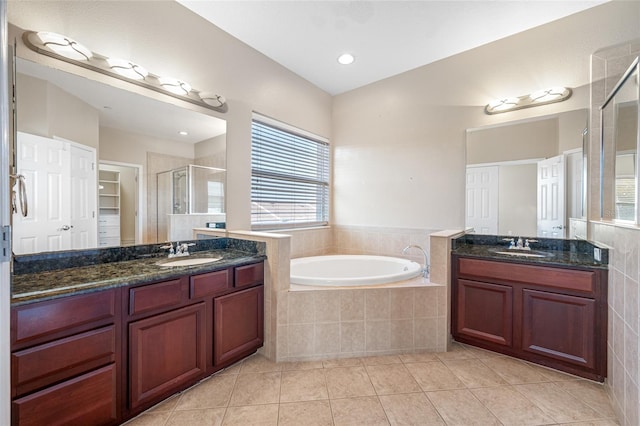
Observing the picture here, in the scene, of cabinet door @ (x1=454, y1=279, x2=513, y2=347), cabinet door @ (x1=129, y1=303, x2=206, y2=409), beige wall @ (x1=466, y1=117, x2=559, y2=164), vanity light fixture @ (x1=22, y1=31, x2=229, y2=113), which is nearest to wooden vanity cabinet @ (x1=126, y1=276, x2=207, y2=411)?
cabinet door @ (x1=129, y1=303, x2=206, y2=409)

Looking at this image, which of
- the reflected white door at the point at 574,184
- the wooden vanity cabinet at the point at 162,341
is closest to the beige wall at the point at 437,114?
the reflected white door at the point at 574,184

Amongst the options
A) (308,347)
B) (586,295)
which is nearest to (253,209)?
(308,347)

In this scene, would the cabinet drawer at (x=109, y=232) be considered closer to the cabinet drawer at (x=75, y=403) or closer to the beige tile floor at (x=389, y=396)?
the cabinet drawer at (x=75, y=403)

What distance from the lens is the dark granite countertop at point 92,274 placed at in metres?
1.25

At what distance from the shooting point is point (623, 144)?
1931mm

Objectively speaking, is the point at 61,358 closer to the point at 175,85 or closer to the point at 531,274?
the point at 175,85

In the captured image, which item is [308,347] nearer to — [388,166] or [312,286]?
[312,286]

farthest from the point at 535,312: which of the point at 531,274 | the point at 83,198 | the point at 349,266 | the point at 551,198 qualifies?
the point at 83,198

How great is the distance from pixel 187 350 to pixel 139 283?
558mm

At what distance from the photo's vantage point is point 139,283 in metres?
→ 1.51

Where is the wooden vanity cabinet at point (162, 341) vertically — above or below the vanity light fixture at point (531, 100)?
below

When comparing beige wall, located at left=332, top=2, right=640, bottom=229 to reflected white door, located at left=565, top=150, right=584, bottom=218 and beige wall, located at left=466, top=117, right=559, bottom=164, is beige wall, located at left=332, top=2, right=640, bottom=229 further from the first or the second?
reflected white door, located at left=565, top=150, right=584, bottom=218

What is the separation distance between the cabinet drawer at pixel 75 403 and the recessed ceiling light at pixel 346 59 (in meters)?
3.14

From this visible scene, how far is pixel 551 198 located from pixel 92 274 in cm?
349
